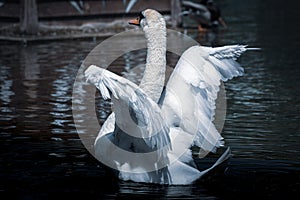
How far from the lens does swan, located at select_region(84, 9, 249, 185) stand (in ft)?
20.2

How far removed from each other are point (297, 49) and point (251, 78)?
4.52 m

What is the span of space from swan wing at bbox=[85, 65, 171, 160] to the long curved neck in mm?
530

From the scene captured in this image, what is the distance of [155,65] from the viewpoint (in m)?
6.86

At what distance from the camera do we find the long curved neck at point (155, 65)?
6.79 metres

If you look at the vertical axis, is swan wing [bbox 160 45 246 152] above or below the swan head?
below

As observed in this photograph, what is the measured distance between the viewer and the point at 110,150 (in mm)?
6742

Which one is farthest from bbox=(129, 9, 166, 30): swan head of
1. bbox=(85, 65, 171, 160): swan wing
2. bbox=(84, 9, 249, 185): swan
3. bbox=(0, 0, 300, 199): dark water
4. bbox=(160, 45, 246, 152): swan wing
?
bbox=(0, 0, 300, 199): dark water

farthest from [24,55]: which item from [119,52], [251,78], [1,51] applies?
[251,78]

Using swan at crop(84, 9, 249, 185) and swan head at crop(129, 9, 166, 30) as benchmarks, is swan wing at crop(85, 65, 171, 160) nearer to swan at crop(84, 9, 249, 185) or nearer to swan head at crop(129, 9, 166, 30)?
swan at crop(84, 9, 249, 185)

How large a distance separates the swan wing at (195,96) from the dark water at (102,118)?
0.41 metres

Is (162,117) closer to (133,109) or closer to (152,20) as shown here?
(133,109)

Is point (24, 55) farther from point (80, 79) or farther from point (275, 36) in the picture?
point (275, 36)

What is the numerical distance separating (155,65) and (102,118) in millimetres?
3228

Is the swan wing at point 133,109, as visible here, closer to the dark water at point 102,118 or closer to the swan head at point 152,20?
the dark water at point 102,118
